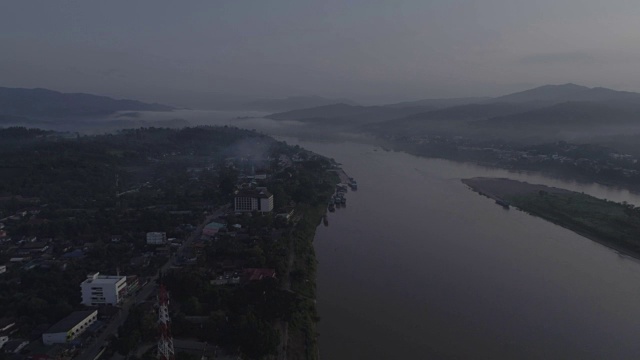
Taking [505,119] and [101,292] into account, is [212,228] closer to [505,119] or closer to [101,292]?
[101,292]

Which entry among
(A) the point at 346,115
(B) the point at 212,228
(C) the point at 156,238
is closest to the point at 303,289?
(B) the point at 212,228

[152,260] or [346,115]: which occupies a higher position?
Answer: [346,115]

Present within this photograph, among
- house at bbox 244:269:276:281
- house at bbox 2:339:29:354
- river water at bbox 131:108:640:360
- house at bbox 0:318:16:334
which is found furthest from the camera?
house at bbox 244:269:276:281

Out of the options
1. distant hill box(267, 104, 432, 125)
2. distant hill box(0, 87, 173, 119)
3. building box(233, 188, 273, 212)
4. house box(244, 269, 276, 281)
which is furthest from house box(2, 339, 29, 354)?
distant hill box(0, 87, 173, 119)

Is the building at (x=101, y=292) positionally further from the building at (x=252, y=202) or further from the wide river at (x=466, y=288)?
the building at (x=252, y=202)

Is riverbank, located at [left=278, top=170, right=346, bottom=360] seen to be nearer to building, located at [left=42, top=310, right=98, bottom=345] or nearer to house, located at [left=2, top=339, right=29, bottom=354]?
building, located at [left=42, top=310, right=98, bottom=345]

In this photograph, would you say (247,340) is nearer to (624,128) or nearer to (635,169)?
(635,169)

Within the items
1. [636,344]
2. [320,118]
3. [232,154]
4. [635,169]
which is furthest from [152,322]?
[320,118]
